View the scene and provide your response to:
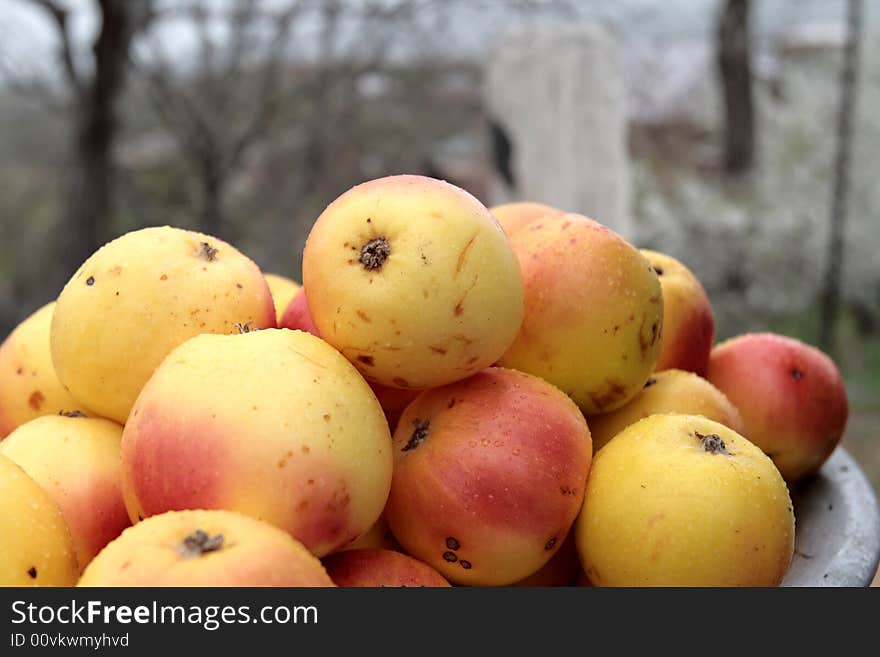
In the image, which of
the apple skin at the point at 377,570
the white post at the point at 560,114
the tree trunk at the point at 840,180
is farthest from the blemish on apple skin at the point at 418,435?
the tree trunk at the point at 840,180

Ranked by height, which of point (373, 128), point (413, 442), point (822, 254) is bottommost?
point (822, 254)

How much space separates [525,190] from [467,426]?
303 centimetres

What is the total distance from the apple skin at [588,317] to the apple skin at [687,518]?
128mm

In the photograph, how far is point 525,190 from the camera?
12.6 feet

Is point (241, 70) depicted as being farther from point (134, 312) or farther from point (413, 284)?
point (413, 284)

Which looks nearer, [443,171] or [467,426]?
[467,426]

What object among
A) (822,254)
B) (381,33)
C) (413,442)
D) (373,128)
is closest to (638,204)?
(822,254)

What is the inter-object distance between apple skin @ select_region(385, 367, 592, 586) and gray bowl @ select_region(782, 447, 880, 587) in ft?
0.91

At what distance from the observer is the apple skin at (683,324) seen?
4.05 feet

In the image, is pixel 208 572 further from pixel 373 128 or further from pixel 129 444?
pixel 373 128

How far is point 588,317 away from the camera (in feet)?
3.34

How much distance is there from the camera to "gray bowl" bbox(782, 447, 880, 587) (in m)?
0.96

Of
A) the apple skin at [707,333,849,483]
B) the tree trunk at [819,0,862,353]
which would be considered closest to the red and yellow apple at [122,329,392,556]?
the apple skin at [707,333,849,483]

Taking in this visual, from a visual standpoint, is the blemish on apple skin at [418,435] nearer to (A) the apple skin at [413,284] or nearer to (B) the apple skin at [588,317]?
(A) the apple skin at [413,284]
